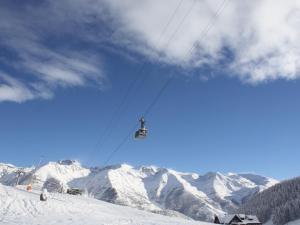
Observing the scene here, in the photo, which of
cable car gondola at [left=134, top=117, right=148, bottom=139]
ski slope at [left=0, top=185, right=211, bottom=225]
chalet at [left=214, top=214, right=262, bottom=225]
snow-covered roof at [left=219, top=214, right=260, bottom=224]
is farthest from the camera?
snow-covered roof at [left=219, top=214, right=260, bottom=224]

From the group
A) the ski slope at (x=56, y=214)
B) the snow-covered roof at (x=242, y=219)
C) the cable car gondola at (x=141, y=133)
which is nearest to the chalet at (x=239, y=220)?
the snow-covered roof at (x=242, y=219)

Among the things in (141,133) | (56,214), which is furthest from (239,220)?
(141,133)

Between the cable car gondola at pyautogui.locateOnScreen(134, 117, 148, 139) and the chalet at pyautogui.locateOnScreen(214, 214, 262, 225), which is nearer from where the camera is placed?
the cable car gondola at pyautogui.locateOnScreen(134, 117, 148, 139)

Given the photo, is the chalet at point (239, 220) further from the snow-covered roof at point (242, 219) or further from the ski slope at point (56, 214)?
the ski slope at point (56, 214)

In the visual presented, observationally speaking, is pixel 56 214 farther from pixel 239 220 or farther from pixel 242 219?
pixel 242 219

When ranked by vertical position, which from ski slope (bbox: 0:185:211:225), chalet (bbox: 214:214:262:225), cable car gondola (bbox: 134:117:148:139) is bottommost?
cable car gondola (bbox: 134:117:148:139)

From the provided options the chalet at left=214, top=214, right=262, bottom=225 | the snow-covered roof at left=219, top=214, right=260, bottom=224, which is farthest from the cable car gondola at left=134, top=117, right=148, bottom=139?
the snow-covered roof at left=219, top=214, right=260, bottom=224

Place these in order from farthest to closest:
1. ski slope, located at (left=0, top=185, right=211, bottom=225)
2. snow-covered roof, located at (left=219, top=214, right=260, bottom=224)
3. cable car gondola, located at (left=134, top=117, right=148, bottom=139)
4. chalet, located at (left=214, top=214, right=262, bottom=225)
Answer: snow-covered roof, located at (left=219, top=214, right=260, bottom=224) < chalet, located at (left=214, top=214, right=262, bottom=225) < ski slope, located at (left=0, top=185, right=211, bottom=225) < cable car gondola, located at (left=134, top=117, right=148, bottom=139)

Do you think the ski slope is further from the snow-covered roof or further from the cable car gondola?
the snow-covered roof

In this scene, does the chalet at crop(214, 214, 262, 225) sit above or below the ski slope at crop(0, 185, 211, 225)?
above

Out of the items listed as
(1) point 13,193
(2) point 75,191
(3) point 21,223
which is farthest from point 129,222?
(2) point 75,191

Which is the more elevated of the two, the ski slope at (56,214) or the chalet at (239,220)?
the chalet at (239,220)

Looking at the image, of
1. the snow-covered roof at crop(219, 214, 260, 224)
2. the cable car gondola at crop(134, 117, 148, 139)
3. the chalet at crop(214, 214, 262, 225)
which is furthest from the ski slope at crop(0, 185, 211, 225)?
the snow-covered roof at crop(219, 214, 260, 224)

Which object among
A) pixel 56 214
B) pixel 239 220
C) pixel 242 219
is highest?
pixel 242 219
